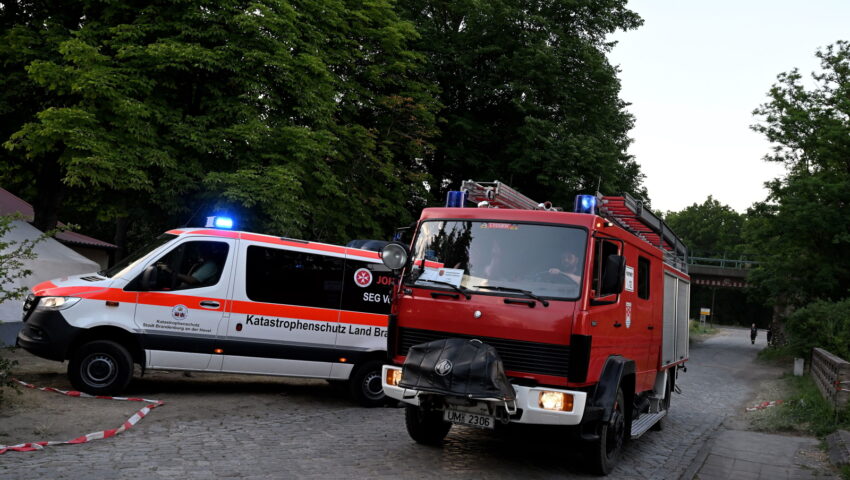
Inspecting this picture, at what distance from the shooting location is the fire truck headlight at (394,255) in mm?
8062

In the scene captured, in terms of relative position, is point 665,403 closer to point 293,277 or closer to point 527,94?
point 293,277


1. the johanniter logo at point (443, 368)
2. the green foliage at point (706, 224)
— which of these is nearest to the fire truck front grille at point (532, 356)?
the johanniter logo at point (443, 368)

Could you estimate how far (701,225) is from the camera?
128m

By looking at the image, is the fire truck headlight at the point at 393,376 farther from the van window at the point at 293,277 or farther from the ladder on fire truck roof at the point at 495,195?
the van window at the point at 293,277

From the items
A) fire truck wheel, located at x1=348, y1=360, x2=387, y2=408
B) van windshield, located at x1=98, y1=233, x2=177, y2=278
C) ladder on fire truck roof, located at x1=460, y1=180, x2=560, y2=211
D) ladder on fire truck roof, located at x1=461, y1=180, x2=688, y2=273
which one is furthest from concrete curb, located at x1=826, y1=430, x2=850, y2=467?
van windshield, located at x1=98, y1=233, x2=177, y2=278

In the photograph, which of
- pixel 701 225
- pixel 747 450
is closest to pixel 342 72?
pixel 747 450

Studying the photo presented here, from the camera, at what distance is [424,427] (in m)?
8.64

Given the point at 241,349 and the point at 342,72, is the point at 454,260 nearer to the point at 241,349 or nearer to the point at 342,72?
the point at 241,349

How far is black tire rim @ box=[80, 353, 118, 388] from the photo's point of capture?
991cm

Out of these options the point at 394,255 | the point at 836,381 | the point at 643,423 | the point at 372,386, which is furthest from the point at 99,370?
the point at 836,381

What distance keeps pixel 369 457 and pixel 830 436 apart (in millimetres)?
7378

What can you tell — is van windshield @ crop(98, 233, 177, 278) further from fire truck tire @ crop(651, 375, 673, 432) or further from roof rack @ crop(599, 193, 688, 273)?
fire truck tire @ crop(651, 375, 673, 432)

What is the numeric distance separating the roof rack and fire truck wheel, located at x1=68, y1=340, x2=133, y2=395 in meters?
6.53

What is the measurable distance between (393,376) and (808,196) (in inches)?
1104
